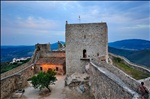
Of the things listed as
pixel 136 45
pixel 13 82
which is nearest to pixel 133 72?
pixel 13 82

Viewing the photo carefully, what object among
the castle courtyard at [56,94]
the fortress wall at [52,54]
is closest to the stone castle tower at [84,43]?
the castle courtyard at [56,94]

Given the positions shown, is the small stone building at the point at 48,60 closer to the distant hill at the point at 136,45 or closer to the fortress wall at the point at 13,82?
the fortress wall at the point at 13,82

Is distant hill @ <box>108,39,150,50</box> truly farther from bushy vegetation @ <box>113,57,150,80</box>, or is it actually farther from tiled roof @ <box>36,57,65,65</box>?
tiled roof @ <box>36,57,65,65</box>

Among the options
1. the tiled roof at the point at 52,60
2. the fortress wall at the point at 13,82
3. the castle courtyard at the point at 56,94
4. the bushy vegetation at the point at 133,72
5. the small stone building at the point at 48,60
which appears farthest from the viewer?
the tiled roof at the point at 52,60

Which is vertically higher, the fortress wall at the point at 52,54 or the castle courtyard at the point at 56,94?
the fortress wall at the point at 52,54

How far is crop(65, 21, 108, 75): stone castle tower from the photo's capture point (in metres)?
17.5

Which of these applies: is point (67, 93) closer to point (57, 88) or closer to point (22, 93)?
point (57, 88)

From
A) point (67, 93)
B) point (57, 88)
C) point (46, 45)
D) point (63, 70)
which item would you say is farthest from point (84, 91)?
point (46, 45)

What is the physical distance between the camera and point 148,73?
1827cm

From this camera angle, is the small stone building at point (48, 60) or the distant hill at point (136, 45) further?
the distant hill at point (136, 45)

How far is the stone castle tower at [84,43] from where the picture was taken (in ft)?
57.5

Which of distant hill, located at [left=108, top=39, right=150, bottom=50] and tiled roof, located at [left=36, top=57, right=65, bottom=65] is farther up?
distant hill, located at [left=108, top=39, right=150, bottom=50]

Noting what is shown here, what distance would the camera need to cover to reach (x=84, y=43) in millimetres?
17875

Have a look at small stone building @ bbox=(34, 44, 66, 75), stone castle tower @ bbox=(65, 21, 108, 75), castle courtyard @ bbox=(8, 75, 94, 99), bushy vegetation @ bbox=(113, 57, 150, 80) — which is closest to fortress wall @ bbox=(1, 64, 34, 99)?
castle courtyard @ bbox=(8, 75, 94, 99)
